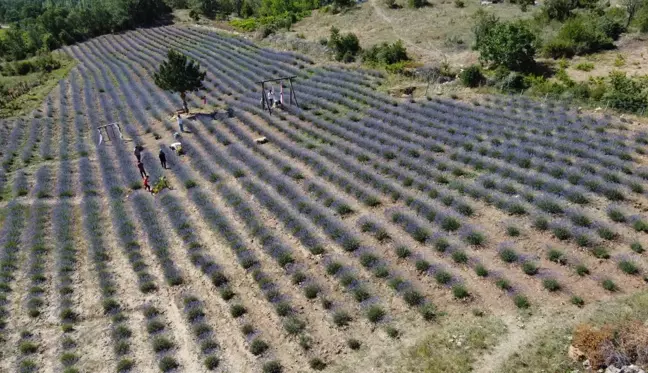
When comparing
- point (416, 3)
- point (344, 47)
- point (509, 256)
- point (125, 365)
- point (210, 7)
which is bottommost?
point (125, 365)

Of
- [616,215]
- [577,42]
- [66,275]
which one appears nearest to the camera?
[616,215]

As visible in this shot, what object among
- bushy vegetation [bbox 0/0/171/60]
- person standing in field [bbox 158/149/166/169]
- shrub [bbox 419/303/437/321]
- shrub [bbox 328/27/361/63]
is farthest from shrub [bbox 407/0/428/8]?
shrub [bbox 419/303/437/321]

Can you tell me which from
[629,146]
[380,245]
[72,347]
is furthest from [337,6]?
[72,347]

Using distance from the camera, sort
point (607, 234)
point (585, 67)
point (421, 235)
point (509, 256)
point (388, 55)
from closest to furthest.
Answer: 1. point (509, 256)
2. point (607, 234)
3. point (421, 235)
4. point (585, 67)
5. point (388, 55)

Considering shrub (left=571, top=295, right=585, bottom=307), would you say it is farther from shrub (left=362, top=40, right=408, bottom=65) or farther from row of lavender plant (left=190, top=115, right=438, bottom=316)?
shrub (left=362, top=40, right=408, bottom=65)

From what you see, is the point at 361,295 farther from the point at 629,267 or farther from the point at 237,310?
the point at 629,267

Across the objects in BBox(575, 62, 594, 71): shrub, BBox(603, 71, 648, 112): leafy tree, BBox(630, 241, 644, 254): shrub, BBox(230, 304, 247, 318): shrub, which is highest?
BBox(575, 62, 594, 71): shrub

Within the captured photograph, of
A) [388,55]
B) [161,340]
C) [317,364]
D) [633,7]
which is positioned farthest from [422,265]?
[633,7]
